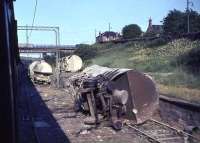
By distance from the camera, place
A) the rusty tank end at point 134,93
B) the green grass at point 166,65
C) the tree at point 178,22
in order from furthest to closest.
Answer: the tree at point 178,22 < the green grass at point 166,65 < the rusty tank end at point 134,93

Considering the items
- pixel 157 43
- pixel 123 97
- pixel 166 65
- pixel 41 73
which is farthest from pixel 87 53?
pixel 123 97

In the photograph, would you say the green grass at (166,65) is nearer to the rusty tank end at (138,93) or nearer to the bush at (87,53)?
the bush at (87,53)

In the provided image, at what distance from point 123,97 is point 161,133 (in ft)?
8.15

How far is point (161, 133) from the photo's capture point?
11812mm

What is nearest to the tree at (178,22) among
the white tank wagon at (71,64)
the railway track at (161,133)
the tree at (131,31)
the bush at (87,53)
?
the bush at (87,53)

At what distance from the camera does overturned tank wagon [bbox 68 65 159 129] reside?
13906 millimetres

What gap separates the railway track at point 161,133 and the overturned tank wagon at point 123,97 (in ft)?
1.62

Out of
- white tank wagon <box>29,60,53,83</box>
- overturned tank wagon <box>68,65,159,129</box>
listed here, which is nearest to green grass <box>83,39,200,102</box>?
overturned tank wagon <box>68,65,159,129</box>

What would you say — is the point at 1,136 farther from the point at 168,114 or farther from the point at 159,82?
the point at 159,82

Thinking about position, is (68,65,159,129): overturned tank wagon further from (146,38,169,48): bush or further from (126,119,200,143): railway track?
(146,38,169,48): bush

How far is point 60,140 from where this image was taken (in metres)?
11.5

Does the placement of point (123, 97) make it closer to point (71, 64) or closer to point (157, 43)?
point (71, 64)

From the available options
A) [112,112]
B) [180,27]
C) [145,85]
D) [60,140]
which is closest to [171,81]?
[145,85]

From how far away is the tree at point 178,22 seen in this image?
56263 millimetres
